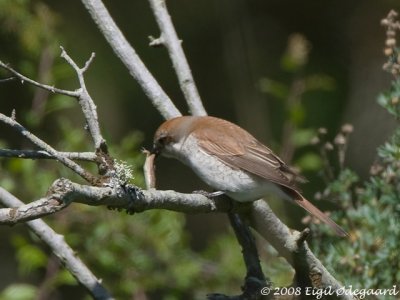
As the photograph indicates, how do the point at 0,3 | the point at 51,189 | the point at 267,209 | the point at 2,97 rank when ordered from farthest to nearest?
the point at 2,97
the point at 0,3
the point at 267,209
the point at 51,189

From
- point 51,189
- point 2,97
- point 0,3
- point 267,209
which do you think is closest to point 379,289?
point 267,209

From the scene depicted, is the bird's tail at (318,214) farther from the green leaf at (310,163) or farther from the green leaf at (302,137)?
the green leaf at (310,163)

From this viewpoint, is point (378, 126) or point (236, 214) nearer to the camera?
point (236, 214)

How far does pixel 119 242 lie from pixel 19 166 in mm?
635

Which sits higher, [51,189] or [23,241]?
[23,241]

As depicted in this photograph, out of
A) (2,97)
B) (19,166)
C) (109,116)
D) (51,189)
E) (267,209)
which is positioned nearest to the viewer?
(51,189)

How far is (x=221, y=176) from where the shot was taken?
11.8ft

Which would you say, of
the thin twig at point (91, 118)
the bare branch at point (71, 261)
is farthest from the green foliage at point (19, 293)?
the thin twig at point (91, 118)

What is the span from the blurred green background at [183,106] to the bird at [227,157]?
14 cm

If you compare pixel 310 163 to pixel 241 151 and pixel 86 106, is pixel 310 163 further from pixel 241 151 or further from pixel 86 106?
pixel 86 106

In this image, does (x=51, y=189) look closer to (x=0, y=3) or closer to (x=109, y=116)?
(x=0, y=3)

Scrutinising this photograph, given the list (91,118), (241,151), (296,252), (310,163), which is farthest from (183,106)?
(91,118)

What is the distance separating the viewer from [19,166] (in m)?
4.42

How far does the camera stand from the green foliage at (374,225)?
3146 millimetres
